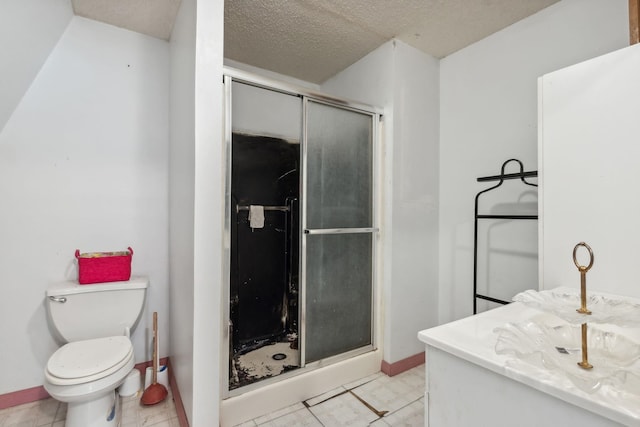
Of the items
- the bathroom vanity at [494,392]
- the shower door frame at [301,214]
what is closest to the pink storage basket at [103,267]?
the shower door frame at [301,214]

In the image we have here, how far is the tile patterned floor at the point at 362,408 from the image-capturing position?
1656 mm

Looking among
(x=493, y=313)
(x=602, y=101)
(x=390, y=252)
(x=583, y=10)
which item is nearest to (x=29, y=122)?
(x=390, y=252)

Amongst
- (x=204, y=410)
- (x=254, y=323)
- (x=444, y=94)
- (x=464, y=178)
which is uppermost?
(x=444, y=94)

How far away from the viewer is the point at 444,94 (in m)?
2.44

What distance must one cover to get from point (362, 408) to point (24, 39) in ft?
8.96

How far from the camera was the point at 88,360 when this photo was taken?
1.50 meters

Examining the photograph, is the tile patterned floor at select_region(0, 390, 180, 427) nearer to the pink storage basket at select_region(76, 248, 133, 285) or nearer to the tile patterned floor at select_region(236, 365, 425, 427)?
the tile patterned floor at select_region(236, 365, 425, 427)

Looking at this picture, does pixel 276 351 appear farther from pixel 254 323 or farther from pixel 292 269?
pixel 292 269

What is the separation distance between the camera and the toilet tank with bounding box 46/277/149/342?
5.63 ft

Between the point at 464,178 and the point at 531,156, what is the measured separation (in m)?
0.47

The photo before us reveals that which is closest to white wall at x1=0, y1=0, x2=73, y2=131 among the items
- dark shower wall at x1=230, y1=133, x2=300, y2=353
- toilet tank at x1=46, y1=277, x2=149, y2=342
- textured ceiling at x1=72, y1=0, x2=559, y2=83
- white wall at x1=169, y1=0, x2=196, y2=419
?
textured ceiling at x1=72, y1=0, x2=559, y2=83

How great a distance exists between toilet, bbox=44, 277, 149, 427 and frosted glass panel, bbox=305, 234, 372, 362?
1.07 metres

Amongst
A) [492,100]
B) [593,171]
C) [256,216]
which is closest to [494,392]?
[593,171]

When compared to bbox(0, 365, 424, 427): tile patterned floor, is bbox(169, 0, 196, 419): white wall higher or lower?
higher
